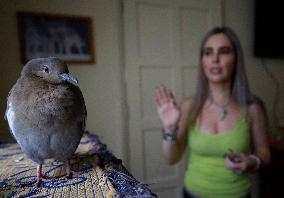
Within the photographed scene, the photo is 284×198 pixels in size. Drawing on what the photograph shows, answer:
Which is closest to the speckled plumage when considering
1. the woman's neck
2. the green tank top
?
the green tank top

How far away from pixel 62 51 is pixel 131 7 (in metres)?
0.59

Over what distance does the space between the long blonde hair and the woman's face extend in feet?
0.08

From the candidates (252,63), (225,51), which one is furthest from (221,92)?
(252,63)

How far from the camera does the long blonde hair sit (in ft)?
3.42

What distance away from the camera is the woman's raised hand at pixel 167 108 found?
0.97 metres

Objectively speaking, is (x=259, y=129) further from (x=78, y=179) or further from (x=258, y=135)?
(x=78, y=179)

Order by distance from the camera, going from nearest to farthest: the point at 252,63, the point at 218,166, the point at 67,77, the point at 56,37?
the point at 67,77 < the point at 218,166 < the point at 56,37 < the point at 252,63

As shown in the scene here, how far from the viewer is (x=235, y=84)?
42.3 inches

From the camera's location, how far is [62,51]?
1.59m

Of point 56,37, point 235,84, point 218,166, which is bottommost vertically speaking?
point 218,166

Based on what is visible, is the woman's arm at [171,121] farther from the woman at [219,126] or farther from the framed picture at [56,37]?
the framed picture at [56,37]

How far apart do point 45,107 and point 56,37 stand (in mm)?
1332

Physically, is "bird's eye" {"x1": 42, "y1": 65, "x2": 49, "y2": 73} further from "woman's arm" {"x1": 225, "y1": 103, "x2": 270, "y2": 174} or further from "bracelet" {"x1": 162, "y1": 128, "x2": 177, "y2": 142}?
"woman's arm" {"x1": 225, "y1": 103, "x2": 270, "y2": 174}

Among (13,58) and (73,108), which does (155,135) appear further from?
(73,108)
